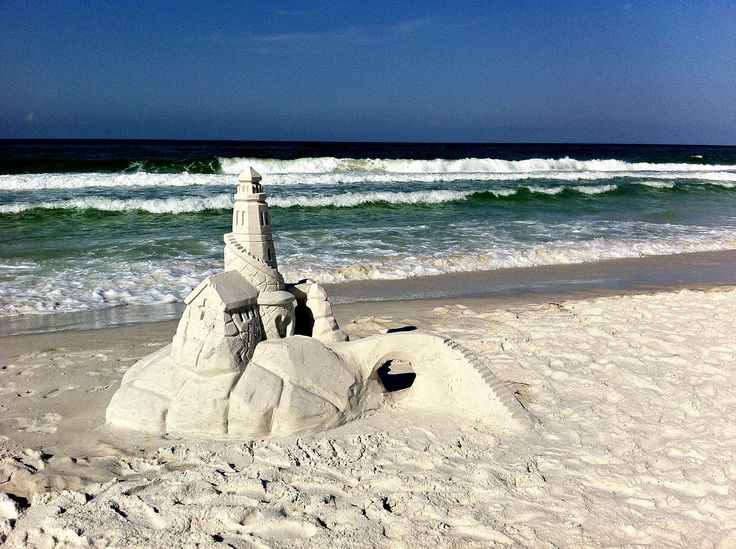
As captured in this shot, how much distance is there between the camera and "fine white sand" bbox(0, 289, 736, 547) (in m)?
3.77

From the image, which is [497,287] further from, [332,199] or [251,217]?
[332,199]

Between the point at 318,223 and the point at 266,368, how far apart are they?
1188cm

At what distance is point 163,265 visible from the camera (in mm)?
11219

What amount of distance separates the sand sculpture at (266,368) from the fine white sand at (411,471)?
157 mm

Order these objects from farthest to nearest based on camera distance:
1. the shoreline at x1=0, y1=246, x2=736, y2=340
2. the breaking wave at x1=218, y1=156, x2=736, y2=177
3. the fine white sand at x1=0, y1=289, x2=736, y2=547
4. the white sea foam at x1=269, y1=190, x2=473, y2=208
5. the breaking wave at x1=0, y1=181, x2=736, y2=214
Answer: the breaking wave at x1=218, y1=156, x2=736, y2=177
the white sea foam at x1=269, y1=190, x2=473, y2=208
the breaking wave at x1=0, y1=181, x2=736, y2=214
the shoreline at x1=0, y1=246, x2=736, y2=340
the fine white sand at x1=0, y1=289, x2=736, y2=547

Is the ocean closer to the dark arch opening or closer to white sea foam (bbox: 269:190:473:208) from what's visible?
white sea foam (bbox: 269:190:473:208)

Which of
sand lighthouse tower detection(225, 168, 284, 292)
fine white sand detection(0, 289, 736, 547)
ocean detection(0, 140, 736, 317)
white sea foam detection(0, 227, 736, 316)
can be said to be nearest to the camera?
fine white sand detection(0, 289, 736, 547)

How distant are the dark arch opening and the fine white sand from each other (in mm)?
832

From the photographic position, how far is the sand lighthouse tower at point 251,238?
5.05 meters

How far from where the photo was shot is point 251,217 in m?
5.05

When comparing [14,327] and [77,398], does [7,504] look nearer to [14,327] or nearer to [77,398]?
[77,398]

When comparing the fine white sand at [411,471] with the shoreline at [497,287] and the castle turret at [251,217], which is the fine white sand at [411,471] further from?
the shoreline at [497,287]

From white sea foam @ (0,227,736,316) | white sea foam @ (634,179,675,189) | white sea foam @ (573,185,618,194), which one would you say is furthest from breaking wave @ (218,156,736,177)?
white sea foam @ (0,227,736,316)

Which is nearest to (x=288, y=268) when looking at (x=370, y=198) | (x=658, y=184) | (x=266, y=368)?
(x=266, y=368)
